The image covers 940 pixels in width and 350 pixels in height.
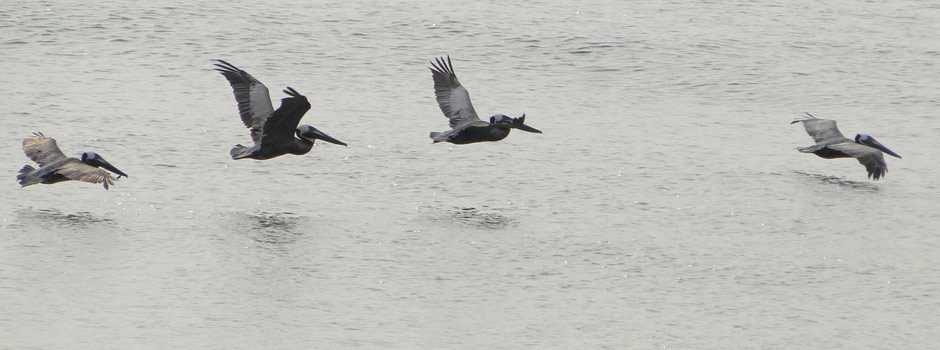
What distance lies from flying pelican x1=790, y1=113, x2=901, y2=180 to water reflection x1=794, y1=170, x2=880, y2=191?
0.16m

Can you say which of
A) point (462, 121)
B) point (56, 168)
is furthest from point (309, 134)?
point (56, 168)

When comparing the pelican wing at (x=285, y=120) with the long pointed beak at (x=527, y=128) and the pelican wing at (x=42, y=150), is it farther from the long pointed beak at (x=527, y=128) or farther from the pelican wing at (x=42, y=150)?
the long pointed beak at (x=527, y=128)

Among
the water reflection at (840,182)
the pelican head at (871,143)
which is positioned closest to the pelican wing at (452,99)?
the water reflection at (840,182)

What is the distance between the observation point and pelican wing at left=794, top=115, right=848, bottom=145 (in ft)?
56.9

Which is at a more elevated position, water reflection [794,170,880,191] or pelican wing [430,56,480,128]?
pelican wing [430,56,480,128]

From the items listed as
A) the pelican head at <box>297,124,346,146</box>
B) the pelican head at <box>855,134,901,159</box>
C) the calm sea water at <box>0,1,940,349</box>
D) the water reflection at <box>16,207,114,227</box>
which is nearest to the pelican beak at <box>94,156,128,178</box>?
the calm sea water at <box>0,1,940,349</box>

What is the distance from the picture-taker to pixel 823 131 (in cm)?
1759

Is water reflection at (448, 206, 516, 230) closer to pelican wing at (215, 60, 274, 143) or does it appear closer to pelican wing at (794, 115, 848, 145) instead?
pelican wing at (215, 60, 274, 143)

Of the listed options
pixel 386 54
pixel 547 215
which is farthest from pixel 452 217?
pixel 386 54

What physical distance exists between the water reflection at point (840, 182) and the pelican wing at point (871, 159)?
→ 0.49 feet

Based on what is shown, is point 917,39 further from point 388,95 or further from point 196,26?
point 196,26

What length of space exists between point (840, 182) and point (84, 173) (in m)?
8.53

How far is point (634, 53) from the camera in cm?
2181

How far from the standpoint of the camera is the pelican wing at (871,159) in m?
16.5
